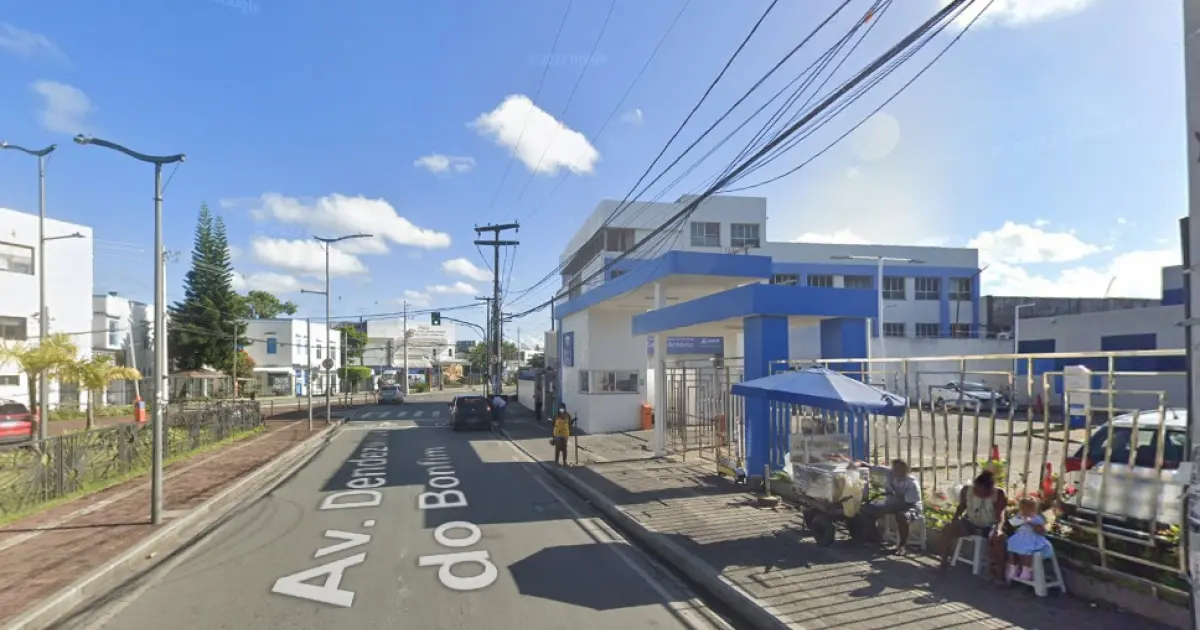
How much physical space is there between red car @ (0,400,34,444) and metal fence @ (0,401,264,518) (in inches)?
205

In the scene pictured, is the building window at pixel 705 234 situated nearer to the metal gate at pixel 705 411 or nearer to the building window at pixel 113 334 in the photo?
the metal gate at pixel 705 411

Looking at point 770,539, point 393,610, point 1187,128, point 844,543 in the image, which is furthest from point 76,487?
point 1187,128

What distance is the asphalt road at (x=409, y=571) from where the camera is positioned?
6.17 meters

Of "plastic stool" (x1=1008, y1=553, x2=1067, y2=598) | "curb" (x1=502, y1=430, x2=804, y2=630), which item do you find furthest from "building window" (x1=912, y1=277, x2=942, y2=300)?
"plastic stool" (x1=1008, y1=553, x2=1067, y2=598)

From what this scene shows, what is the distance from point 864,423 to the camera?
11.1 meters

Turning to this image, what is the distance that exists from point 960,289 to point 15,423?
5470 cm

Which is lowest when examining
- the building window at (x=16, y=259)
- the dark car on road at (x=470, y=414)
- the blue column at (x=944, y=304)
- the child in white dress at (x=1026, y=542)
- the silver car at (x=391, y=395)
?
the silver car at (x=391, y=395)

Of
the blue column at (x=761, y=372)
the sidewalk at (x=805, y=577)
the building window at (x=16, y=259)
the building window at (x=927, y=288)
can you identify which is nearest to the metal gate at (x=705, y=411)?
the blue column at (x=761, y=372)

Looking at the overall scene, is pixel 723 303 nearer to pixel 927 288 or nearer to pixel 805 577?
pixel 805 577

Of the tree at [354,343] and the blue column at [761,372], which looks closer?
the blue column at [761,372]

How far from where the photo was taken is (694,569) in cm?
754

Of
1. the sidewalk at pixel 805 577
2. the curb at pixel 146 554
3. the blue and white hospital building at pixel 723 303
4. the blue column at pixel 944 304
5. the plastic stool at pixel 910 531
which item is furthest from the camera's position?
the blue column at pixel 944 304

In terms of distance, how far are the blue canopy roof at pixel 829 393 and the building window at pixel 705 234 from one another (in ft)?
103

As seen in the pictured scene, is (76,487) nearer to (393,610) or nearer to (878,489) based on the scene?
(393,610)
